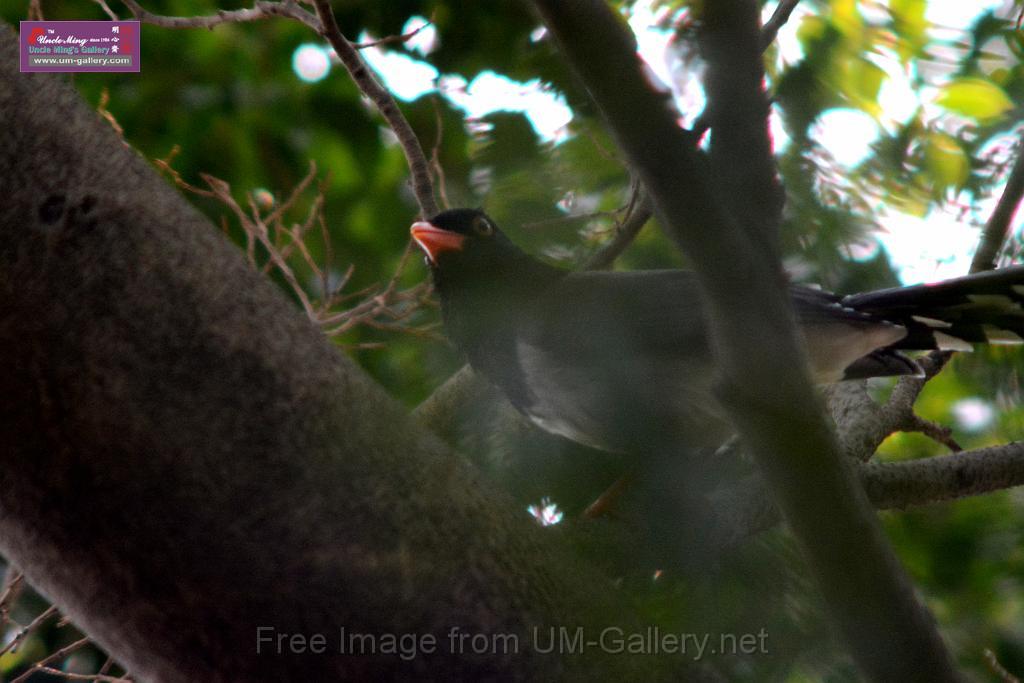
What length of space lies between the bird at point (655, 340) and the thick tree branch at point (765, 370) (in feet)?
4.55

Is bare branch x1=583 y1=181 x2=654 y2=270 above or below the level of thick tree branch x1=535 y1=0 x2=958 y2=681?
below

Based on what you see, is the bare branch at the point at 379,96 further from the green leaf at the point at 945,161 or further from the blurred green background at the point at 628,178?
the green leaf at the point at 945,161

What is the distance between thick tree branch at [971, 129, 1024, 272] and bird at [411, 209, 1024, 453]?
15cm

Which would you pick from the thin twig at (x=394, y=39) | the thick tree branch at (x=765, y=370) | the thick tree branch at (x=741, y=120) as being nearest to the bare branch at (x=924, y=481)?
the thick tree branch at (x=765, y=370)

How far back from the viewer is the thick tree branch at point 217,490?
1.31m

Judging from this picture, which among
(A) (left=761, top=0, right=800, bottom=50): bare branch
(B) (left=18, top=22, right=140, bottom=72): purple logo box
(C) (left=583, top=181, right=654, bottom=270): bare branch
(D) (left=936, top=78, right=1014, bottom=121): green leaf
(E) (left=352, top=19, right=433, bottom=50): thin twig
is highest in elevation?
(B) (left=18, top=22, right=140, bottom=72): purple logo box

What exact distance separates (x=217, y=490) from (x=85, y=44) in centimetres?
234

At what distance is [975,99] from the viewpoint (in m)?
2.20

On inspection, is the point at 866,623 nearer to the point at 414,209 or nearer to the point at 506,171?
the point at 506,171

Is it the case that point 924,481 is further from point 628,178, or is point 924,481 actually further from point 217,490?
point 217,490

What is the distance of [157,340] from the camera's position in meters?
1.37

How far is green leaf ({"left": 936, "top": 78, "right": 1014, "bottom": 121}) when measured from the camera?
2.10m

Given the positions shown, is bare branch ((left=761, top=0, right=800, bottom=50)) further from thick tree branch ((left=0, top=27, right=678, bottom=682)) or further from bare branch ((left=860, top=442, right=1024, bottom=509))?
bare branch ((left=860, top=442, right=1024, bottom=509))

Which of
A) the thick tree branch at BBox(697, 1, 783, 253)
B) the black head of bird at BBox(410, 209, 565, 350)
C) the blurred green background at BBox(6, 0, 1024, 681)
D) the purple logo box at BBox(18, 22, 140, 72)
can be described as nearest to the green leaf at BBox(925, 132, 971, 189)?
the blurred green background at BBox(6, 0, 1024, 681)
